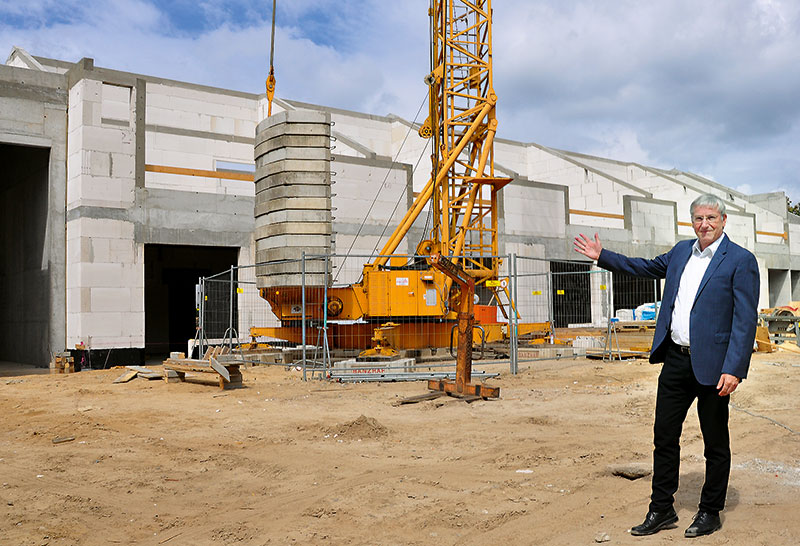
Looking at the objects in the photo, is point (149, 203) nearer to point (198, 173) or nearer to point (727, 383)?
point (198, 173)

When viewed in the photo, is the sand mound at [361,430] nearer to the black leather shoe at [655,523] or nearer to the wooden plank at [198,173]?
the black leather shoe at [655,523]

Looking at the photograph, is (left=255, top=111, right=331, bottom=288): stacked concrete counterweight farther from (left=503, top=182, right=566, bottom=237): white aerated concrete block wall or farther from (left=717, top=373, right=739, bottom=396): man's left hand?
(left=503, top=182, right=566, bottom=237): white aerated concrete block wall

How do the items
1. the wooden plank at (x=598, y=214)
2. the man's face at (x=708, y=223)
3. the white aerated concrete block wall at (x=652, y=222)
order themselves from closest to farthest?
the man's face at (x=708, y=223) < the wooden plank at (x=598, y=214) < the white aerated concrete block wall at (x=652, y=222)

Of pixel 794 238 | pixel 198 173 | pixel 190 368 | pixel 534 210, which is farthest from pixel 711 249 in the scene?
pixel 794 238

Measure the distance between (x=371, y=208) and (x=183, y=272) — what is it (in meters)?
9.47

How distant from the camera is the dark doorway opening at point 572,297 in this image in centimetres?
3073

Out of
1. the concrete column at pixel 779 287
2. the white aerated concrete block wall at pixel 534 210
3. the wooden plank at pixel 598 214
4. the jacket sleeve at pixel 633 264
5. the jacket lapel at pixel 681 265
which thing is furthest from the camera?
the concrete column at pixel 779 287

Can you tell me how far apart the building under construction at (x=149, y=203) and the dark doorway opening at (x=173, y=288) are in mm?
56

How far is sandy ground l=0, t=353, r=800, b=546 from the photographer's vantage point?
4.40 meters

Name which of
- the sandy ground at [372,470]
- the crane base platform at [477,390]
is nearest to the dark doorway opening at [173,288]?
the sandy ground at [372,470]

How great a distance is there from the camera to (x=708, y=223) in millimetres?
4082

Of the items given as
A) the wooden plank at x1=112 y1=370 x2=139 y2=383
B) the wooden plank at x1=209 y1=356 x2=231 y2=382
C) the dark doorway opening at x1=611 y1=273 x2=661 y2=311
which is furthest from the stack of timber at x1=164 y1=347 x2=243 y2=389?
the dark doorway opening at x1=611 y1=273 x2=661 y2=311

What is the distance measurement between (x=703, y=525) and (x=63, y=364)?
58.9ft

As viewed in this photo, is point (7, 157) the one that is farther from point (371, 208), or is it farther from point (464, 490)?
point (464, 490)
